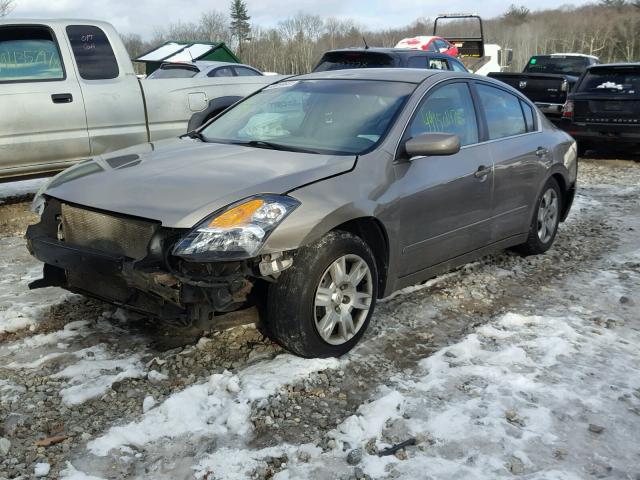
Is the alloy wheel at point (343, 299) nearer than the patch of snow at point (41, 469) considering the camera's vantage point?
No

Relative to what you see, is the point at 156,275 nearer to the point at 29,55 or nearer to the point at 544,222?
the point at 544,222

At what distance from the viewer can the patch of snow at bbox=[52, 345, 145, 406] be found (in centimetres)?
322

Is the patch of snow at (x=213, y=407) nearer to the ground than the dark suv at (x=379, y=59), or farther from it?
nearer to the ground

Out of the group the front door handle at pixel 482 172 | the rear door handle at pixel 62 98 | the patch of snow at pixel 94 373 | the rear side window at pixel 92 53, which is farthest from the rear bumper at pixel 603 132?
the patch of snow at pixel 94 373

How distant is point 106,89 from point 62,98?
19.9 inches

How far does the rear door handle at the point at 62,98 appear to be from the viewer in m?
6.57

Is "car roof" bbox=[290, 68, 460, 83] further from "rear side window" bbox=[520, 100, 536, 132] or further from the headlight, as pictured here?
the headlight

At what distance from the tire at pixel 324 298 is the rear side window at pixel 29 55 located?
4.55 metres

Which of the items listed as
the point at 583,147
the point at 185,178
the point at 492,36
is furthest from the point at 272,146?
the point at 492,36

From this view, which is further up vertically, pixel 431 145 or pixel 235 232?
pixel 431 145

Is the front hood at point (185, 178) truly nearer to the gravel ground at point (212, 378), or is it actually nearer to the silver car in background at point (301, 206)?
the silver car in background at point (301, 206)

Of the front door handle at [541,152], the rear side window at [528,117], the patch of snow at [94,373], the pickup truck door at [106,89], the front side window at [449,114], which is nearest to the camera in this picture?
the patch of snow at [94,373]

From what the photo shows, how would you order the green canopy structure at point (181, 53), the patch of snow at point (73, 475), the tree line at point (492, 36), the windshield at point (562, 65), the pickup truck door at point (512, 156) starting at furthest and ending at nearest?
the tree line at point (492, 36) → the green canopy structure at point (181, 53) → the windshield at point (562, 65) → the pickup truck door at point (512, 156) → the patch of snow at point (73, 475)

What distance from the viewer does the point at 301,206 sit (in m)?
3.33
